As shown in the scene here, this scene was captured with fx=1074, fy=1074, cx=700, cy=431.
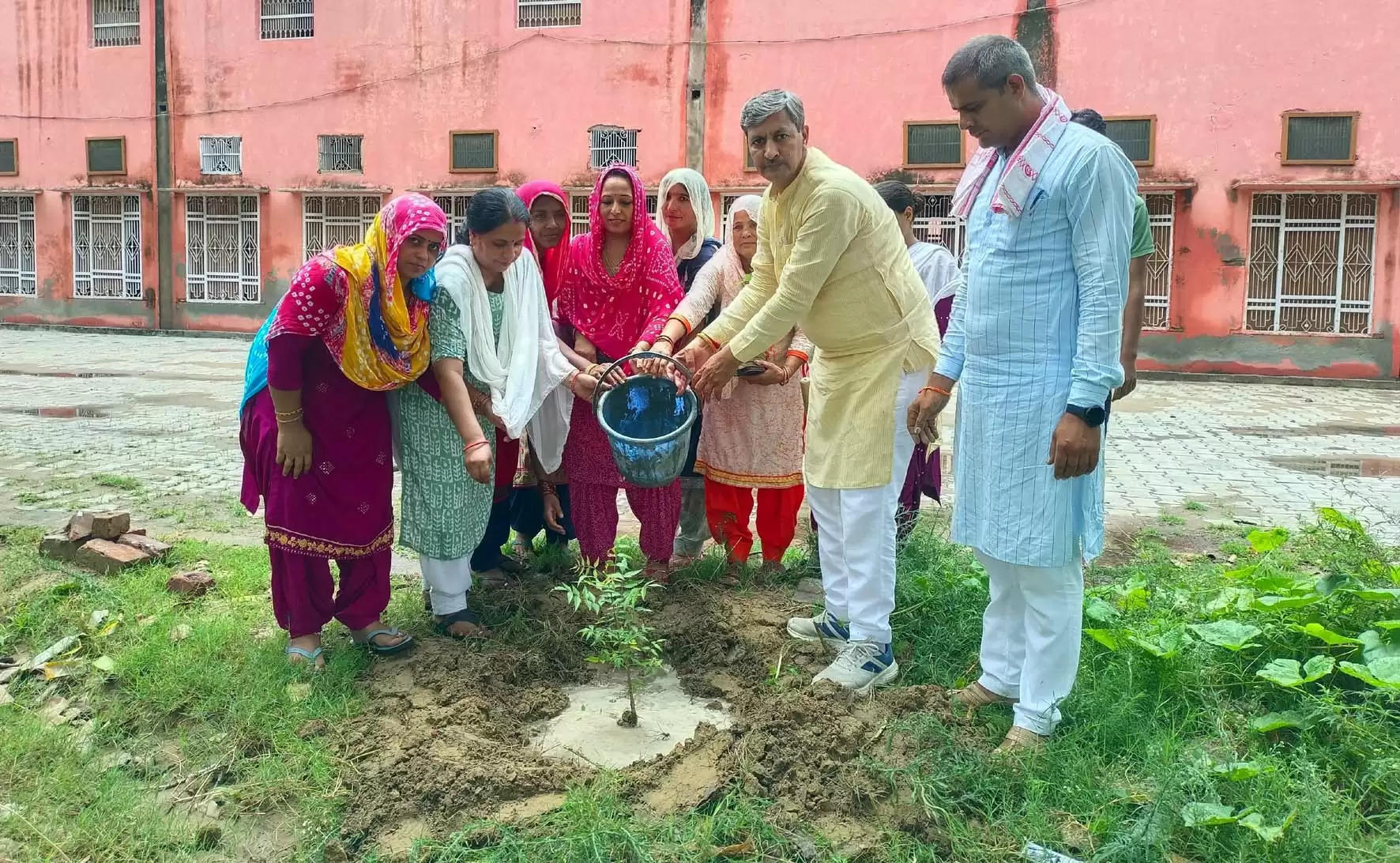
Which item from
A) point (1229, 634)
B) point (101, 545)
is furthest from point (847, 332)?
point (101, 545)

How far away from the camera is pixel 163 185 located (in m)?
19.0

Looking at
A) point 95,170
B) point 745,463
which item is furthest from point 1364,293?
point 95,170

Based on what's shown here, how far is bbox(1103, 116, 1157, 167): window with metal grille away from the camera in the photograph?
14.8 meters

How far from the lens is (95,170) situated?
1948cm

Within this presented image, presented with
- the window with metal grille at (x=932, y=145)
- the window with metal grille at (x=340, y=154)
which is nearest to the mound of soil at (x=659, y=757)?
the window with metal grille at (x=932, y=145)

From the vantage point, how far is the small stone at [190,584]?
4219 millimetres

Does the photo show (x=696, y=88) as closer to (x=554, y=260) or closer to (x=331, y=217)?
(x=331, y=217)

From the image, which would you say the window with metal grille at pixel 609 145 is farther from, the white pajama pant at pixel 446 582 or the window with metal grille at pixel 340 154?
the white pajama pant at pixel 446 582

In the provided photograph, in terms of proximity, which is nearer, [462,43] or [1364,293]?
[1364,293]

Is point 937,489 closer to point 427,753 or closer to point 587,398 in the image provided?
point 587,398

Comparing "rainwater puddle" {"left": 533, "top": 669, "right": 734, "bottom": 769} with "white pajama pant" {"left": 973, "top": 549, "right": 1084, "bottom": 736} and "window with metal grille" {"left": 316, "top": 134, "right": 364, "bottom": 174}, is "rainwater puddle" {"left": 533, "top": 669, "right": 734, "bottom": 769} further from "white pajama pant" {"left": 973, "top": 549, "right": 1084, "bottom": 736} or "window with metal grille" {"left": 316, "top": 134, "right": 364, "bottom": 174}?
"window with metal grille" {"left": 316, "top": 134, "right": 364, "bottom": 174}

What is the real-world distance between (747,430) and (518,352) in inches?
41.7

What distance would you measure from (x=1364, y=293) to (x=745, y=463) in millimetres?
13272

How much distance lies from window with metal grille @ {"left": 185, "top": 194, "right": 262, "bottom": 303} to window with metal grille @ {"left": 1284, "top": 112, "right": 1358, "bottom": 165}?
16.2m
